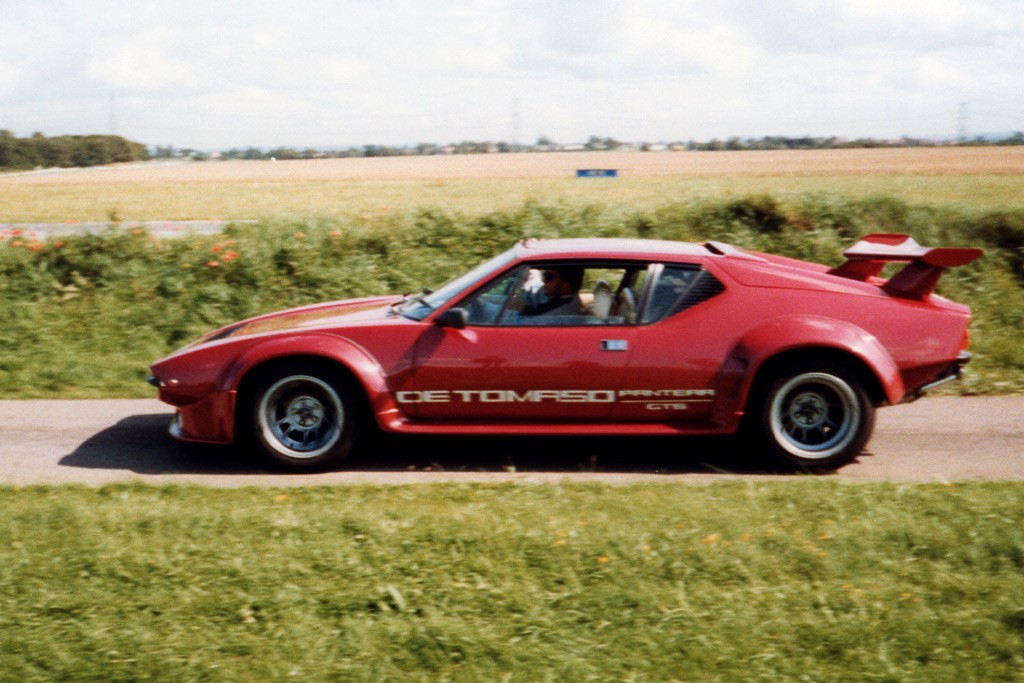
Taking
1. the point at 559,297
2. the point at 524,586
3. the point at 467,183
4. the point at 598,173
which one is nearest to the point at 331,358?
the point at 559,297

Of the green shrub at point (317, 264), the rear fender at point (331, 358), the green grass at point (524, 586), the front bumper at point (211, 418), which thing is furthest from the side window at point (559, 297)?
the green shrub at point (317, 264)

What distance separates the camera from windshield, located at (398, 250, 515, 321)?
6.59m

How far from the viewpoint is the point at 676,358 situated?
6301 mm

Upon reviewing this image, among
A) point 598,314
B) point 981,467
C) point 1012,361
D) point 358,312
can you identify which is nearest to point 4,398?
point 358,312

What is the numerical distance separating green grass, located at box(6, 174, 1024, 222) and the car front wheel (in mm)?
17793

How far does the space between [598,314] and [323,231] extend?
19.3ft

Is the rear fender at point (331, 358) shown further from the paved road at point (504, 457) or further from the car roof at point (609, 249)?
the car roof at point (609, 249)

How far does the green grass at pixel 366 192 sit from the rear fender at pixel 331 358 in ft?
58.4

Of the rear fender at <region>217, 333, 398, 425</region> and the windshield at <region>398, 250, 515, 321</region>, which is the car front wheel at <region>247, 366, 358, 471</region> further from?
the windshield at <region>398, 250, 515, 321</region>

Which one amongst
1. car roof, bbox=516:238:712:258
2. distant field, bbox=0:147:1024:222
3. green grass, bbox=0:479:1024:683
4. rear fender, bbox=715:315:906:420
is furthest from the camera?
distant field, bbox=0:147:1024:222

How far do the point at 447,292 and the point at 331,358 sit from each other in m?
0.91

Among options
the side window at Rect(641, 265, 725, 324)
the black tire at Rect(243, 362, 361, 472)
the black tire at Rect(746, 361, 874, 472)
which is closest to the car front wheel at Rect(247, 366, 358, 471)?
the black tire at Rect(243, 362, 361, 472)

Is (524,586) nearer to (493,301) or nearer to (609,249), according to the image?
(493,301)

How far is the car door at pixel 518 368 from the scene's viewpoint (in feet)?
20.7
